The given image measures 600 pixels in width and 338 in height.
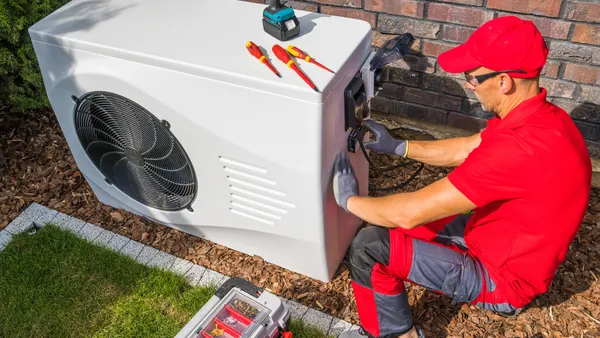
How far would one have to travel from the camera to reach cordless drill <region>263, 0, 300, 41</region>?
216 centimetres

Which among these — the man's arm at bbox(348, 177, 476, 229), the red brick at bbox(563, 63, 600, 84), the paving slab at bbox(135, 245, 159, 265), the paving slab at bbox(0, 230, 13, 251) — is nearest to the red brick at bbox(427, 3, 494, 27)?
the red brick at bbox(563, 63, 600, 84)

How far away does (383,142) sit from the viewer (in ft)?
7.81

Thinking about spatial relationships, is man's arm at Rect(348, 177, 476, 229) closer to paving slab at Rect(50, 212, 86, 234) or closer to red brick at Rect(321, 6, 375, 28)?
red brick at Rect(321, 6, 375, 28)

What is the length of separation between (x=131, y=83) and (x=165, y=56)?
0.22 m

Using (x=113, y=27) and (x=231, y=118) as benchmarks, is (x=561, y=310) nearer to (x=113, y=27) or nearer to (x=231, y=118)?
(x=231, y=118)

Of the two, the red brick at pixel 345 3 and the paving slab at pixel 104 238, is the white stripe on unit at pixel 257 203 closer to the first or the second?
the paving slab at pixel 104 238

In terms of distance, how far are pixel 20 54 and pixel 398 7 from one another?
79.4 inches

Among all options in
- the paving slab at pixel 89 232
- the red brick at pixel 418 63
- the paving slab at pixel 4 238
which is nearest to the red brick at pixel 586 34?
the red brick at pixel 418 63

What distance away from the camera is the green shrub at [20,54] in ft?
9.98

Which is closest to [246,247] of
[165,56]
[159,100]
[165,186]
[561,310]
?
[165,186]

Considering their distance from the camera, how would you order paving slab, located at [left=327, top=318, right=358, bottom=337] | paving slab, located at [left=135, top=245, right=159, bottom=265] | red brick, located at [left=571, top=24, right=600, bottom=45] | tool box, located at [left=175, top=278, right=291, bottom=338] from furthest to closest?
paving slab, located at [left=135, top=245, right=159, bottom=265], red brick, located at [left=571, top=24, right=600, bottom=45], paving slab, located at [left=327, top=318, right=358, bottom=337], tool box, located at [left=175, top=278, right=291, bottom=338]

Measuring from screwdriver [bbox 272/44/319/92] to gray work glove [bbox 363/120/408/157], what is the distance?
468 mm

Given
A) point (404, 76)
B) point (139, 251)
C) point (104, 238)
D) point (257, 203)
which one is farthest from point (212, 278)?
point (404, 76)

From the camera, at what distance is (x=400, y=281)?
2137 mm
